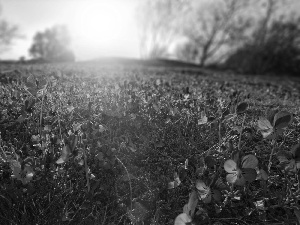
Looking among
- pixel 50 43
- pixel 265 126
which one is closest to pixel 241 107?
pixel 265 126

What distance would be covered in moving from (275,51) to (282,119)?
2686cm

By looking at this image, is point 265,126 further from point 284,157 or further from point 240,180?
point 240,180

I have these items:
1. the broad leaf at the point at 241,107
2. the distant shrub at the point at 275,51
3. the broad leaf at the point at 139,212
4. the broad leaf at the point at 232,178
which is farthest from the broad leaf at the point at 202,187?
the distant shrub at the point at 275,51

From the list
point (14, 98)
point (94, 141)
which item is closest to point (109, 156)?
point (94, 141)

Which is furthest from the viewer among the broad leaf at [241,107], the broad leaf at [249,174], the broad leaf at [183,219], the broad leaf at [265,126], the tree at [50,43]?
the tree at [50,43]

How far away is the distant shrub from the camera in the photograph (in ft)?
77.4

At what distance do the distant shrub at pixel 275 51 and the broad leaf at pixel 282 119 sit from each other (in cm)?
2462

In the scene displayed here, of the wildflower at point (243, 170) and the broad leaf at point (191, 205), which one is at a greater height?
the wildflower at point (243, 170)

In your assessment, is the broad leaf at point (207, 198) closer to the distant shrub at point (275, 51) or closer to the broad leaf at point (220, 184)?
the broad leaf at point (220, 184)

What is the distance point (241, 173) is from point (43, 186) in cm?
134

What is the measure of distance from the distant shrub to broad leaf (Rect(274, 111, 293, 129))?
80.8 ft

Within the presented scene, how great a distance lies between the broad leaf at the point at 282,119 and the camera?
156 centimetres

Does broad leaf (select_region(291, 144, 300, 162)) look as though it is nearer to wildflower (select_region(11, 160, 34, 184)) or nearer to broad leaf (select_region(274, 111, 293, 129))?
broad leaf (select_region(274, 111, 293, 129))

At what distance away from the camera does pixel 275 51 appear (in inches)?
984
